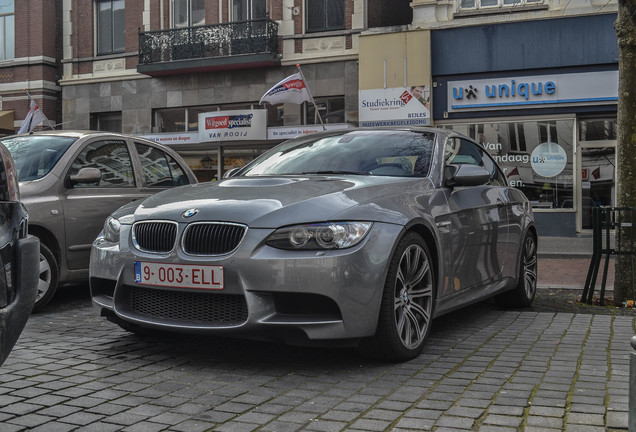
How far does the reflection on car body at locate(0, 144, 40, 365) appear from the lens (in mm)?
2529

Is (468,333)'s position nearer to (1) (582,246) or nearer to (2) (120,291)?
(2) (120,291)

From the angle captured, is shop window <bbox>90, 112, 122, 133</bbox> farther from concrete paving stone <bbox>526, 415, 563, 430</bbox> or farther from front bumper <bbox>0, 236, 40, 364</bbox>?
concrete paving stone <bbox>526, 415, 563, 430</bbox>

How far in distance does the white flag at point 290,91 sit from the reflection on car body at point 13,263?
1542 cm

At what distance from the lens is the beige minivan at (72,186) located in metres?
6.29

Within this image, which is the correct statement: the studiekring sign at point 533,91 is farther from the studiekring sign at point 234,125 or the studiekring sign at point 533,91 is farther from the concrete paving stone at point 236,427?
the concrete paving stone at point 236,427

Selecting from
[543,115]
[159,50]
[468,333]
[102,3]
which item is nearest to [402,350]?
[468,333]

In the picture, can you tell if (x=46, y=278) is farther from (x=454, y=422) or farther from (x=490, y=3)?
(x=490, y=3)

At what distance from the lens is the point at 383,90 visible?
18391 millimetres

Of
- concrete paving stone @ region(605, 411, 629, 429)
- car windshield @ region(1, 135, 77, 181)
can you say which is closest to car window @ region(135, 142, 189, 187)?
car windshield @ region(1, 135, 77, 181)

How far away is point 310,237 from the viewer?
13.0ft

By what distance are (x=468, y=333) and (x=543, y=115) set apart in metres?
12.8

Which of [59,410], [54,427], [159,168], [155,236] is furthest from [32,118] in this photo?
[54,427]

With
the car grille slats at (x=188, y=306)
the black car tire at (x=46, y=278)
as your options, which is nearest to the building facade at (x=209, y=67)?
the black car tire at (x=46, y=278)

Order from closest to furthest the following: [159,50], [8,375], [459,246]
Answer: [8,375] < [459,246] < [159,50]
